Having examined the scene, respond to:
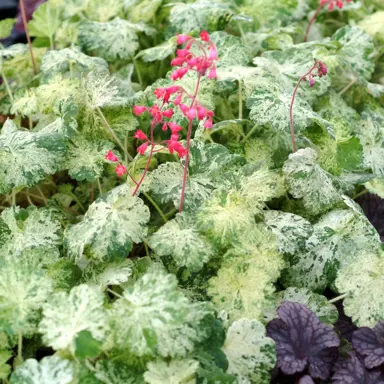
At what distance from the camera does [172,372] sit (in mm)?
903

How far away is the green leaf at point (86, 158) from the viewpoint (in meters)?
1.19

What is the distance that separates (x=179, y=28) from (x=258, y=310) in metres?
0.82

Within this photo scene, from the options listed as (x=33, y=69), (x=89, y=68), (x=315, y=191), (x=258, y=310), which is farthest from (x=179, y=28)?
(x=258, y=310)

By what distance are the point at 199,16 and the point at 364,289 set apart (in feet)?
2.72

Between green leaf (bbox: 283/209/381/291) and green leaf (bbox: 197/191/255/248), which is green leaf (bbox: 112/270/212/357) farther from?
green leaf (bbox: 283/209/381/291)

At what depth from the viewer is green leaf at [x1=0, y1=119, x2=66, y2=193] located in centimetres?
114

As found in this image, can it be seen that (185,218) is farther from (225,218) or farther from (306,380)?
(306,380)

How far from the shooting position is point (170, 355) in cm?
91

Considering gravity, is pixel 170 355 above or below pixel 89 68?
below

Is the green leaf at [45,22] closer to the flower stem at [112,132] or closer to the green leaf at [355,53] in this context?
the flower stem at [112,132]

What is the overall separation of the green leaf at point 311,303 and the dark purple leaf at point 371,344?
0.08m

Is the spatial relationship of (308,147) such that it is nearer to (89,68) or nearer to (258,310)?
(258,310)

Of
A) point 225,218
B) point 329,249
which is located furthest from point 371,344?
point 225,218

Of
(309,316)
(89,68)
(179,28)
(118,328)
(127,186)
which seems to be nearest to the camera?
(118,328)
